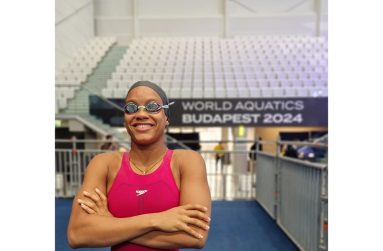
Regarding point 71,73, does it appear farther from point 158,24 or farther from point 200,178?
point 200,178

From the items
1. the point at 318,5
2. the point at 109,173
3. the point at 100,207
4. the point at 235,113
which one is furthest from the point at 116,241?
the point at 318,5

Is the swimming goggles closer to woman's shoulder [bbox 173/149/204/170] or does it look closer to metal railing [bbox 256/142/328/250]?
woman's shoulder [bbox 173/149/204/170]

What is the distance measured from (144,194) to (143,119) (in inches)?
13.3

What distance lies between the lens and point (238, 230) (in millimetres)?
4371

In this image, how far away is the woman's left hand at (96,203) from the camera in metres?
1.31

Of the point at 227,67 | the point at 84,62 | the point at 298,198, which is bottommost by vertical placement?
the point at 298,198

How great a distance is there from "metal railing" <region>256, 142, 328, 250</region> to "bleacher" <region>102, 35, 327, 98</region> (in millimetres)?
4508

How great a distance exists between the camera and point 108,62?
40.2ft

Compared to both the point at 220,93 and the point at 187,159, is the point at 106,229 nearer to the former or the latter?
the point at 187,159

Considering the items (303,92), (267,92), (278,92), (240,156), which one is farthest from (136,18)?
(240,156)

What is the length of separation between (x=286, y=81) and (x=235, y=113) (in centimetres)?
266

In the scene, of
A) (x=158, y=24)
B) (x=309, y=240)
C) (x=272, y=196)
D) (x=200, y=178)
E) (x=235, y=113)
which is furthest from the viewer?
(x=158, y=24)

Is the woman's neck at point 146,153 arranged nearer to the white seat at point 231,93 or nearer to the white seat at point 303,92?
the white seat at point 231,93

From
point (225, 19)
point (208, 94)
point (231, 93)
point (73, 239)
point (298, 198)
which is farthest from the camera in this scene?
point (225, 19)
